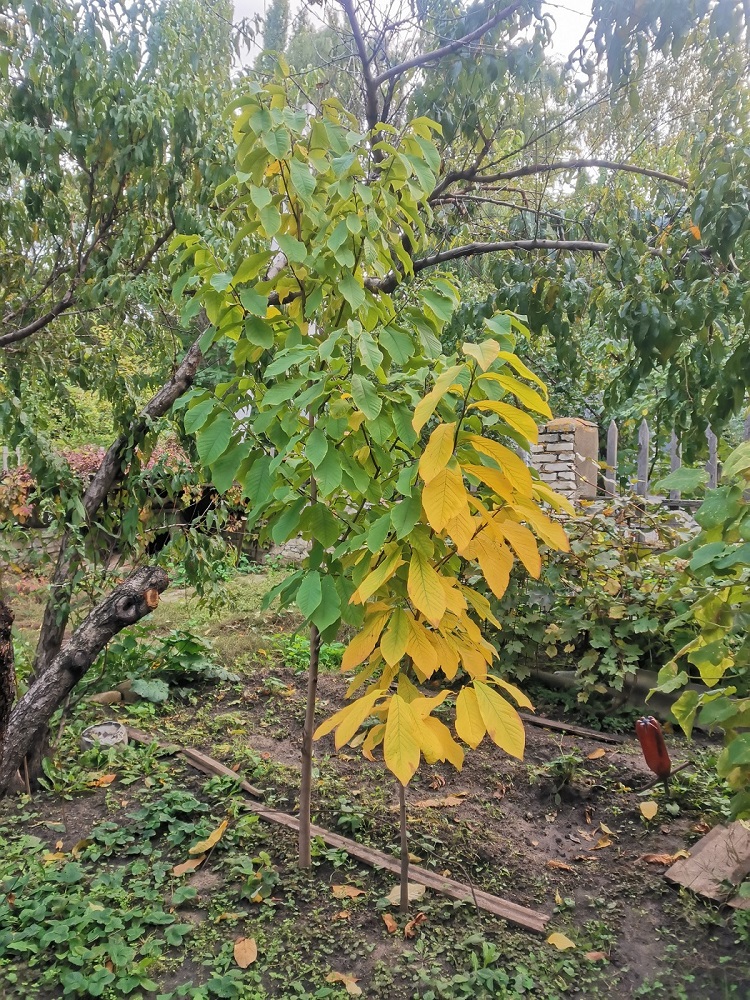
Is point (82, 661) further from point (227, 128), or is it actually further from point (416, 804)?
point (227, 128)

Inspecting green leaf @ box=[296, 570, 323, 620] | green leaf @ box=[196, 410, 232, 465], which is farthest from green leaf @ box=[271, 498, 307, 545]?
green leaf @ box=[196, 410, 232, 465]

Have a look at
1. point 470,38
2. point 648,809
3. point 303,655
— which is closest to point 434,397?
point 648,809

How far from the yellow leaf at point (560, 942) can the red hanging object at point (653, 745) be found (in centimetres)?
97

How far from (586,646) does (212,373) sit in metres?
4.10

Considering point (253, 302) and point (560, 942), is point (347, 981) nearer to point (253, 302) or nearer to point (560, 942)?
point (560, 942)

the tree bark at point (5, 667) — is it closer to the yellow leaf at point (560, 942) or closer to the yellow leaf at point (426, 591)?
the yellow leaf at point (426, 591)

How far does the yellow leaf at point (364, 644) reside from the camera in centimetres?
156

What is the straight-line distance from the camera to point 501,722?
1274mm

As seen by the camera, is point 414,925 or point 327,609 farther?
point 414,925

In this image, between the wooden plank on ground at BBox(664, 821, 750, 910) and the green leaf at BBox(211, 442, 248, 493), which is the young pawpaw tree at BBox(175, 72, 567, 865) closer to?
the green leaf at BBox(211, 442, 248, 493)

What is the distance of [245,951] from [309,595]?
1.14 metres

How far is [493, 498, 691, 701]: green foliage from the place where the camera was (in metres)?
3.82

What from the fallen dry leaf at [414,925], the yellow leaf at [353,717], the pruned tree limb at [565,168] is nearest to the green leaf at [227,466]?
the yellow leaf at [353,717]

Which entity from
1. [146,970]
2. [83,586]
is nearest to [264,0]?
[83,586]
